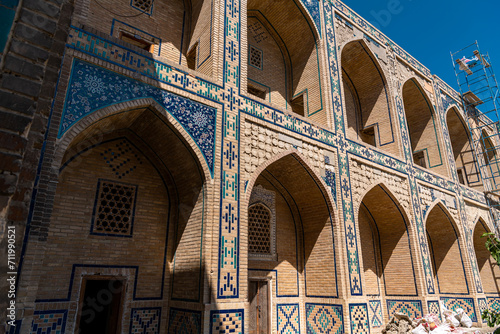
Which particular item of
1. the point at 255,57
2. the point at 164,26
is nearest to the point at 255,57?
the point at 255,57

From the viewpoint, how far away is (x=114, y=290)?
5.13 meters

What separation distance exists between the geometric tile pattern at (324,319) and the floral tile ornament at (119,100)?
3.68 metres

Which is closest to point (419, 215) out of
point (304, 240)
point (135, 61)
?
point (304, 240)

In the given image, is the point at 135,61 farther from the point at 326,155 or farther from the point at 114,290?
the point at 326,155

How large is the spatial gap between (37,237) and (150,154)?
2.44 meters

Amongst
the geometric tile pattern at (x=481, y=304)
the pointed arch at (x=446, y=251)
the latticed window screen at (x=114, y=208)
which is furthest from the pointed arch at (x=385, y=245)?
the latticed window screen at (x=114, y=208)

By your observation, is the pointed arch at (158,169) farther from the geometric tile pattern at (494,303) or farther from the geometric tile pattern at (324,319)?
the geometric tile pattern at (494,303)

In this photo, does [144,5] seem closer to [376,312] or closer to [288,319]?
[288,319]

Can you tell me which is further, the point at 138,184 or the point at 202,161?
the point at 138,184

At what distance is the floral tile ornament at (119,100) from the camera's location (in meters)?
4.15

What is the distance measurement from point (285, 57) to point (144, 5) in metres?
3.70

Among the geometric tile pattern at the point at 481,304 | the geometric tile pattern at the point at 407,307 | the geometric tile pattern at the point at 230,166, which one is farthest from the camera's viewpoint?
the geometric tile pattern at the point at 481,304

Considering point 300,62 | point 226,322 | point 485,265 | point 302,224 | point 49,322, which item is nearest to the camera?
point 49,322

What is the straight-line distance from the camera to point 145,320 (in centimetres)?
513
